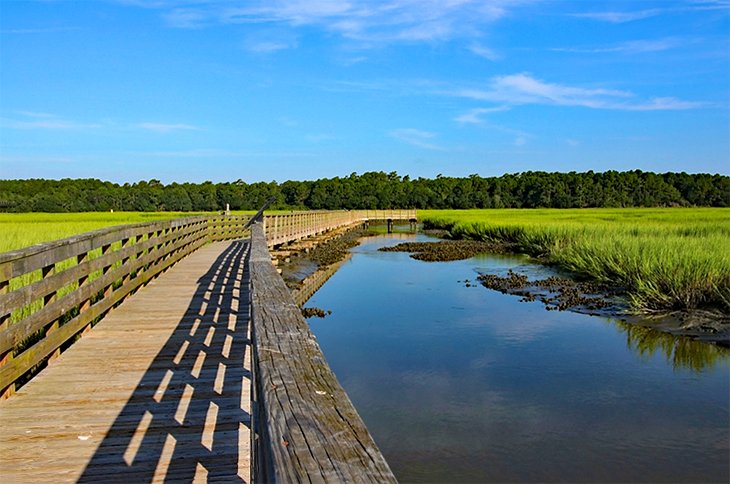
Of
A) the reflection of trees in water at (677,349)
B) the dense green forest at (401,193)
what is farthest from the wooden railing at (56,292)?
the dense green forest at (401,193)

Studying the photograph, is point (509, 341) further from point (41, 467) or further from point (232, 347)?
point (41, 467)

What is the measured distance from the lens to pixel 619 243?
19.5 m

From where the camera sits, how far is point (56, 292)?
6.44m

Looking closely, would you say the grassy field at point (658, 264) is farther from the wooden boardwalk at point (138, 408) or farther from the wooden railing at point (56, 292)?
the wooden railing at point (56, 292)

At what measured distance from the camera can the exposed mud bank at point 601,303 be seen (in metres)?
11.8

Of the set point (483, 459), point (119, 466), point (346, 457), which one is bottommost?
point (483, 459)

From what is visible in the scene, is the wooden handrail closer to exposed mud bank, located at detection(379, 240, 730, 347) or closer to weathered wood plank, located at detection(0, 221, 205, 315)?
weathered wood plank, located at detection(0, 221, 205, 315)

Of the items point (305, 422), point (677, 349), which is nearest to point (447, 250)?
point (677, 349)

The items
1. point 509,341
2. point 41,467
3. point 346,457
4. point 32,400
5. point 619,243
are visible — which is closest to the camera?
point 346,457

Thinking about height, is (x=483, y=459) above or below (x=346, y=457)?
below

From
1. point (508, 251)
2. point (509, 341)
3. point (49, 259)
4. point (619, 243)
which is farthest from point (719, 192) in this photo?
point (49, 259)

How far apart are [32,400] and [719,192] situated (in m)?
122

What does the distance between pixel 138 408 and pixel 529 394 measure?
558 centimetres

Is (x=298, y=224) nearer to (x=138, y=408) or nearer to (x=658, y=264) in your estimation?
(x=658, y=264)
